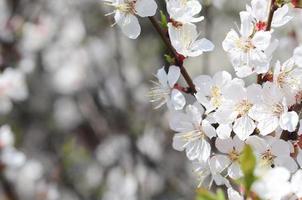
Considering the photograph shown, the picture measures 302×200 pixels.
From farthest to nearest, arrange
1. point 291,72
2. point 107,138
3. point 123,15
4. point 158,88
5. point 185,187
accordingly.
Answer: point 107,138, point 185,187, point 158,88, point 123,15, point 291,72

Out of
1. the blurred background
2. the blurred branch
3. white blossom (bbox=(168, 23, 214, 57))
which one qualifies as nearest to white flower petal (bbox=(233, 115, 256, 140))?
white blossom (bbox=(168, 23, 214, 57))

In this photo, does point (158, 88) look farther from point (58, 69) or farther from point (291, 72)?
point (58, 69)

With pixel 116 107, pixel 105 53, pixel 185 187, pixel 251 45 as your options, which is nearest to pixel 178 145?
pixel 251 45

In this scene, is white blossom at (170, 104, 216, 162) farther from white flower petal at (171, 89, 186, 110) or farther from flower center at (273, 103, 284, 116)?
flower center at (273, 103, 284, 116)

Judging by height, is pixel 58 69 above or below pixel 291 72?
below

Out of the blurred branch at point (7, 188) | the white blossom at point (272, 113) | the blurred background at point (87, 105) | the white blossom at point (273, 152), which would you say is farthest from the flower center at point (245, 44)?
the blurred branch at point (7, 188)

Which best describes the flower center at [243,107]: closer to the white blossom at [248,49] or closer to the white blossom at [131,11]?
the white blossom at [248,49]

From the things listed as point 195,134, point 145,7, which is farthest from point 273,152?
point 145,7
